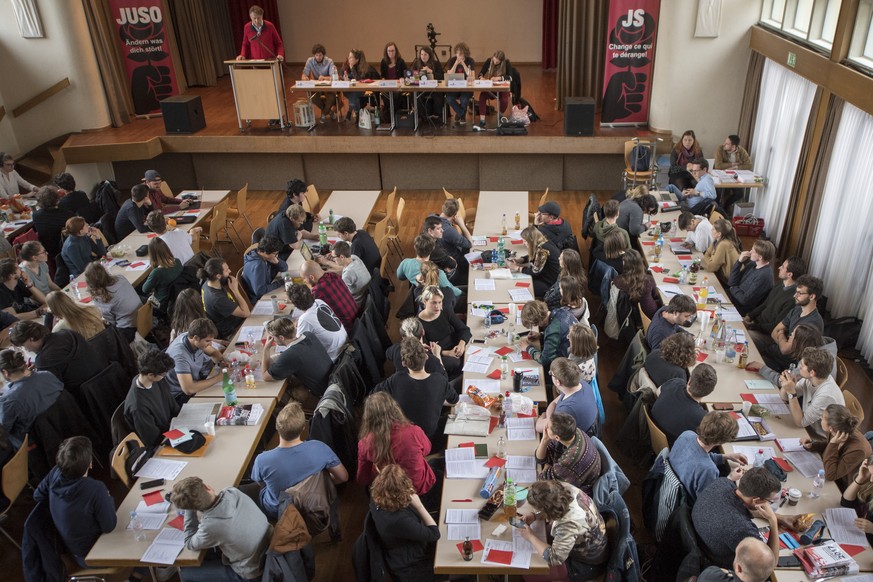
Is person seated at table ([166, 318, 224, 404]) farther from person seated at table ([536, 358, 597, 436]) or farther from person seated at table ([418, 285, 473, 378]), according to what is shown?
person seated at table ([536, 358, 597, 436])

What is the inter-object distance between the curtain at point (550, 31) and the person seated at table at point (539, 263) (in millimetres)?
11114

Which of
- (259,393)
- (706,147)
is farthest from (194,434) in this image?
(706,147)

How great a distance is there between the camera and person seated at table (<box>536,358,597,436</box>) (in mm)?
5266

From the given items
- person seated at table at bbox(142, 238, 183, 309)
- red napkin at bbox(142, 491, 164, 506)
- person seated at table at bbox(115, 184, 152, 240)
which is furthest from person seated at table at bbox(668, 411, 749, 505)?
person seated at table at bbox(115, 184, 152, 240)

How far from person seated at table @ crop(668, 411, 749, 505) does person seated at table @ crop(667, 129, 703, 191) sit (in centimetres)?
626

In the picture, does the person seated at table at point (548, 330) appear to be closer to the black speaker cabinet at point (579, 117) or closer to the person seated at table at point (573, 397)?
the person seated at table at point (573, 397)

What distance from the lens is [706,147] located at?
1266cm

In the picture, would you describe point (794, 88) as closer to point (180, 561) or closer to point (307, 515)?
point (307, 515)

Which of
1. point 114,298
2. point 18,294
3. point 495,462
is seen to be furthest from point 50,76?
point 495,462

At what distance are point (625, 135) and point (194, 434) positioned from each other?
971 centimetres

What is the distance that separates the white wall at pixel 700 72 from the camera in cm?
1170

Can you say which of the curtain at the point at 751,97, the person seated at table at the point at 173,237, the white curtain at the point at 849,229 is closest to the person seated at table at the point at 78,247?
the person seated at table at the point at 173,237

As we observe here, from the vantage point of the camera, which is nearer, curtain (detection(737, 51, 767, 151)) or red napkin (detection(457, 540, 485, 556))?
red napkin (detection(457, 540, 485, 556))

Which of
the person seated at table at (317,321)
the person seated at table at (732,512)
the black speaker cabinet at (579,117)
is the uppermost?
the black speaker cabinet at (579,117)
